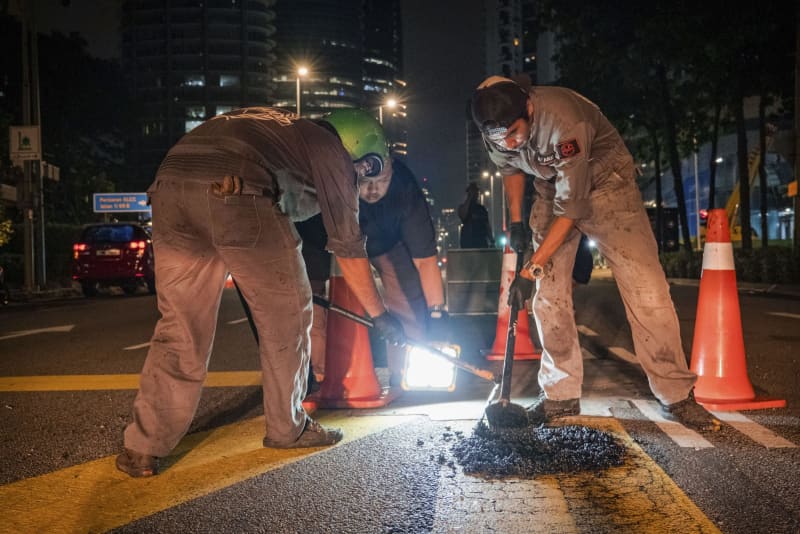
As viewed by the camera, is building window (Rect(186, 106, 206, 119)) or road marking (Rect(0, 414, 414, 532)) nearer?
road marking (Rect(0, 414, 414, 532))

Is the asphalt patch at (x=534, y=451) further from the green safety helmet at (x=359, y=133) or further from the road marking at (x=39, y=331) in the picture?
the road marking at (x=39, y=331)

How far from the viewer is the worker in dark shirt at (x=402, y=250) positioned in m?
5.25

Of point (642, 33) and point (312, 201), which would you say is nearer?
point (312, 201)

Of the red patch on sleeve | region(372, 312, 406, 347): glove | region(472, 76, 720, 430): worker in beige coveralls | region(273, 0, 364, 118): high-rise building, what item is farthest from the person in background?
region(273, 0, 364, 118): high-rise building

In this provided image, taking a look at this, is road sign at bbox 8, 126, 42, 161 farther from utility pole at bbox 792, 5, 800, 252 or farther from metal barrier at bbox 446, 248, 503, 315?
utility pole at bbox 792, 5, 800, 252

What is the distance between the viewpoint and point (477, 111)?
377 cm

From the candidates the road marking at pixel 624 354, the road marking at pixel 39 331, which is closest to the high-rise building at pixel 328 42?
the road marking at pixel 39 331

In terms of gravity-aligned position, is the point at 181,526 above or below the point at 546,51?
below

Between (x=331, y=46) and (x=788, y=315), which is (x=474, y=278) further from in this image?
(x=331, y=46)

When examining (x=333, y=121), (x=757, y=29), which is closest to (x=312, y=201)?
(x=333, y=121)

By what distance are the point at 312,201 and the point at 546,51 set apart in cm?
11710

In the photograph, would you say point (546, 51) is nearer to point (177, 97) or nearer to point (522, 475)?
point (177, 97)

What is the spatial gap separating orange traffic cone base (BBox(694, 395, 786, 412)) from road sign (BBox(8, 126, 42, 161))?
20100 mm

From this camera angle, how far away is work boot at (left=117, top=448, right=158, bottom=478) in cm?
324
